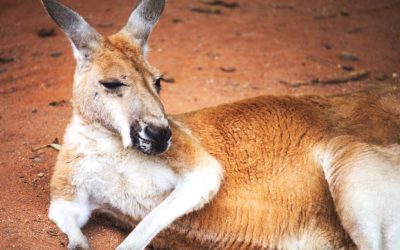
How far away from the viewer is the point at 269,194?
12.8 ft

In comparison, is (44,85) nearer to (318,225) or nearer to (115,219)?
(115,219)

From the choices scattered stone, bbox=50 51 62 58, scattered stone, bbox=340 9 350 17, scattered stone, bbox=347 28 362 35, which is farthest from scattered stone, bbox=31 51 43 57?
scattered stone, bbox=340 9 350 17

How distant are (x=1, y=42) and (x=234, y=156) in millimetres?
5208

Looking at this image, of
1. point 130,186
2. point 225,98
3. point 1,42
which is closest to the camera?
point 130,186

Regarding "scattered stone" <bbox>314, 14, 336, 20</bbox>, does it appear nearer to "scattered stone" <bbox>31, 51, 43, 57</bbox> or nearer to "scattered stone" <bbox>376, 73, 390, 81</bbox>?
"scattered stone" <bbox>376, 73, 390, 81</bbox>

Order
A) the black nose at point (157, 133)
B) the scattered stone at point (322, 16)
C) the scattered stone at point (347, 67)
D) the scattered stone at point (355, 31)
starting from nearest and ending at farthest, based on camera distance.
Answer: the black nose at point (157, 133) → the scattered stone at point (347, 67) → the scattered stone at point (355, 31) → the scattered stone at point (322, 16)

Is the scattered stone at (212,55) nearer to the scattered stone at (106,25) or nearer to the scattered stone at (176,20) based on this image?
the scattered stone at (176,20)

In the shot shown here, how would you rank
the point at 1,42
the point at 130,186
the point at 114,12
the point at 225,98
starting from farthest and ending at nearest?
1. the point at 114,12
2. the point at 1,42
3. the point at 225,98
4. the point at 130,186

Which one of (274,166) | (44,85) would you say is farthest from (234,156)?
(44,85)

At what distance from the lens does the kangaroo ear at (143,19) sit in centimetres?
422

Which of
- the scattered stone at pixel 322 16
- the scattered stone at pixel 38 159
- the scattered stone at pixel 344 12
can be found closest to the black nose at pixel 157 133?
the scattered stone at pixel 38 159

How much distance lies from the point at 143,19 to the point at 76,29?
639mm

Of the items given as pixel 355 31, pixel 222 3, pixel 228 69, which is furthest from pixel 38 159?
pixel 355 31

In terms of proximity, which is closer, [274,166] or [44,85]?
[274,166]
